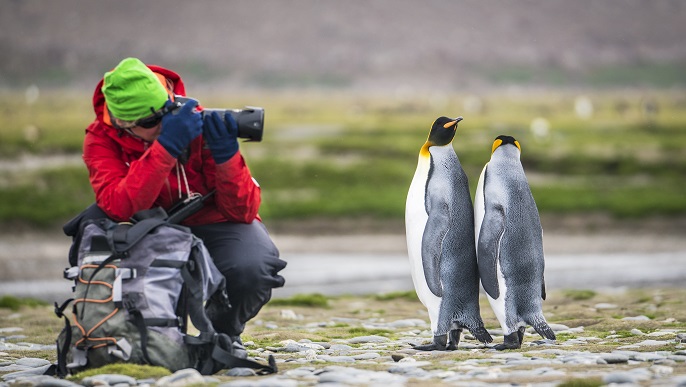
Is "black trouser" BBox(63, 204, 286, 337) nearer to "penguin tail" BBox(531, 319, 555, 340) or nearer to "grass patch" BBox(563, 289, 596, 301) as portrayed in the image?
"penguin tail" BBox(531, 319, 555, 340)

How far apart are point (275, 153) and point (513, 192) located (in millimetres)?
21145

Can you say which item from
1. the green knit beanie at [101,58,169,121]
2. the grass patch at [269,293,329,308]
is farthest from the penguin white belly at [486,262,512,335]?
the grass patch at [269,293,329,308]

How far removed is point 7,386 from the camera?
155 inches

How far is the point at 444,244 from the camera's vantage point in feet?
16.6

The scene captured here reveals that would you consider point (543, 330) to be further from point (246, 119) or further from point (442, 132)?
point (246, 119)

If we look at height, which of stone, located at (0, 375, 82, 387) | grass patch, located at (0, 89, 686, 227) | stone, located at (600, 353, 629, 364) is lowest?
stone, located at (0, 375, 82, 387)

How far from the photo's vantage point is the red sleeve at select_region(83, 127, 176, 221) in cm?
411

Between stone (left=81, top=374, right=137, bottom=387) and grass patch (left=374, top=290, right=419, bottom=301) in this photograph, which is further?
grass patch (left=374, top=290, right=419, bottom=301)

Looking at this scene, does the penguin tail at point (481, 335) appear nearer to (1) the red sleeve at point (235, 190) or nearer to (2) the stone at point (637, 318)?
(1) the red sleeve at point (235, 190)

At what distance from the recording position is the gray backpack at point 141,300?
4.02 m

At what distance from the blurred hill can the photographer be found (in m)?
92.2

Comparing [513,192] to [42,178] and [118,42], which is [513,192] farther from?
[118,42]

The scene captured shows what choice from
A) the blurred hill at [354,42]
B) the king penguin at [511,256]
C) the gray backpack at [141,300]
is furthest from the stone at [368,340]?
the blurred hill at [354,42]

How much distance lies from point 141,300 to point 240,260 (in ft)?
1.88
